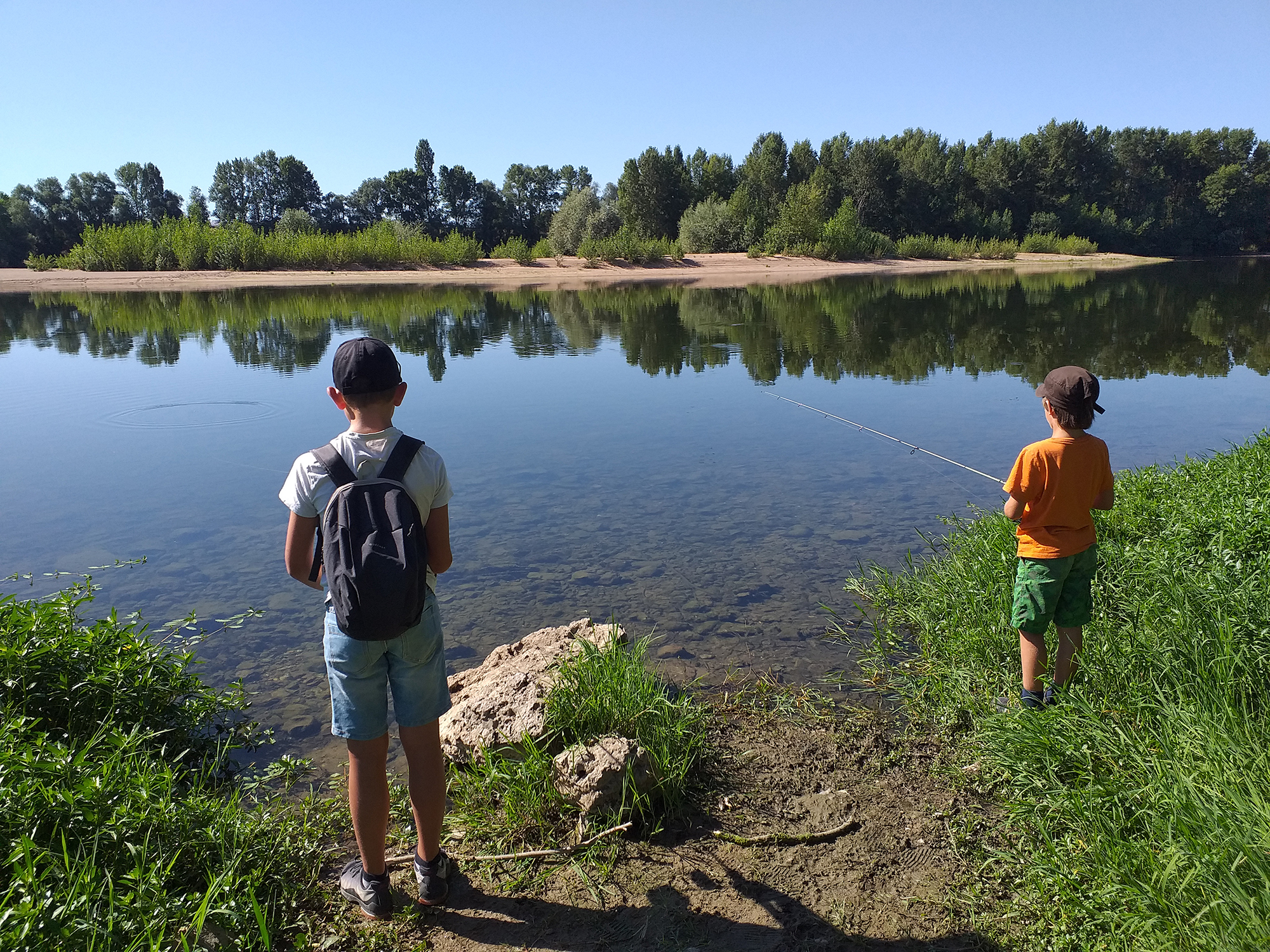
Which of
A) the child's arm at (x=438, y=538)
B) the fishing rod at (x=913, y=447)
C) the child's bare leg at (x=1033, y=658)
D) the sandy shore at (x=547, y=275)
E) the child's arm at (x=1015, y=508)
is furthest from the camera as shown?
the sandy shore at (x=547, y=275)

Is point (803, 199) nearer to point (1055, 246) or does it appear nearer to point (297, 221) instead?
Result: point (1055, 246)

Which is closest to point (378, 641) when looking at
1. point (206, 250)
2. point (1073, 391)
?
point (1073, 391)

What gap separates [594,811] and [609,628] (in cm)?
122

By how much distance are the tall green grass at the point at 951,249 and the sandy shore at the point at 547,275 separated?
120cm

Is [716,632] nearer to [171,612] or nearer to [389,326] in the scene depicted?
[171,612]

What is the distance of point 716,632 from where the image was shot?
17.8ft

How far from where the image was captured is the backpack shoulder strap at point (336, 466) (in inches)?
103

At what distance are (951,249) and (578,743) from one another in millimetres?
65588

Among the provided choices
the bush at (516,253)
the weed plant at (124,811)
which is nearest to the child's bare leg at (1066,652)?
the weed plant at (124,811)

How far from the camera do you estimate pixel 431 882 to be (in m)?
2.95

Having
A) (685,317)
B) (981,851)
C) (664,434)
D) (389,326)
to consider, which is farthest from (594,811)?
(685,317)

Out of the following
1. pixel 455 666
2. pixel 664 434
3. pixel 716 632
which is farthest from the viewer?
pixel 664 434

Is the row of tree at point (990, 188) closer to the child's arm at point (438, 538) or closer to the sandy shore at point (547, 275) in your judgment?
the sandy shore at point (547, 275)

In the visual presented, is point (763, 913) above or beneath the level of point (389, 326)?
beneath
